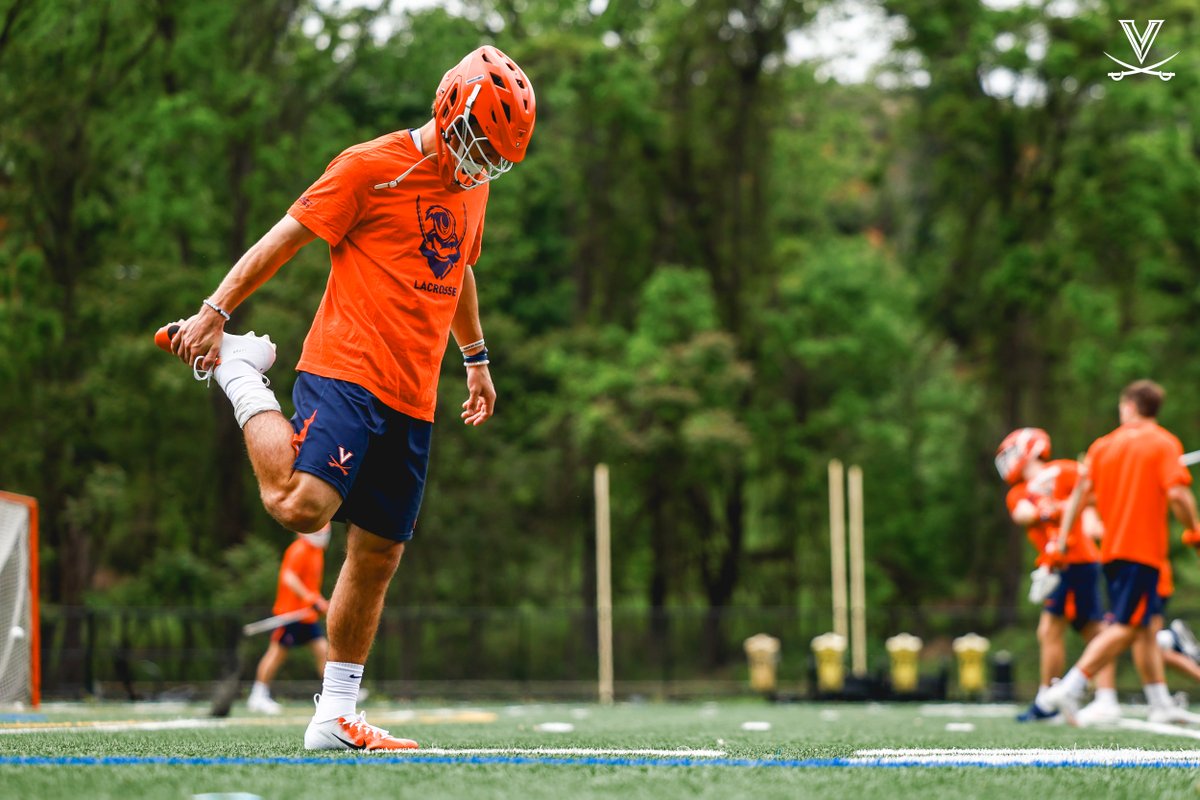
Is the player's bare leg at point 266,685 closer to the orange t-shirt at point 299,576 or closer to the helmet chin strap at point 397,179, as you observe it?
the orange t-shirt at point 299,576

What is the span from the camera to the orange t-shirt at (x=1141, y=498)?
865cm

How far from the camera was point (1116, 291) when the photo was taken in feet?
95.4

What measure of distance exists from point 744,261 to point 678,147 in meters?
2.63

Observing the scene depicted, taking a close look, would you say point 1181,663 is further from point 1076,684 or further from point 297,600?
point 297,600

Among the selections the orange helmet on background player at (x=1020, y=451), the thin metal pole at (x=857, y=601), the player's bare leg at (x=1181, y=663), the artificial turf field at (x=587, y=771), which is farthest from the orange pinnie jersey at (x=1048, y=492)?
the thin metal pole at (x=857, y=601)

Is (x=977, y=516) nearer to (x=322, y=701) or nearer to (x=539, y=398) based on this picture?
(x=539, y=398)

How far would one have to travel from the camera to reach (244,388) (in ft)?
15.8

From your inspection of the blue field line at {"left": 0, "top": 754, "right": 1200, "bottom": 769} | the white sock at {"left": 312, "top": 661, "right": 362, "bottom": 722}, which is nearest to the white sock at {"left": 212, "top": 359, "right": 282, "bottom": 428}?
the white sock at {"left": 312, "top": 661, "right": 362, "bottom": 722}

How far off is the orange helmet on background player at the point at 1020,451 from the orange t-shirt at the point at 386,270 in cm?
620

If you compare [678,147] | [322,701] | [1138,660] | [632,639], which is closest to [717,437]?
[632,639]

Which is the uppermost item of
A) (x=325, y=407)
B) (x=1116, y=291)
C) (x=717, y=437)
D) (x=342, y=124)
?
(x=342, y=124)

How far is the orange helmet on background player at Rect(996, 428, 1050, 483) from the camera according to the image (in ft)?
33.6

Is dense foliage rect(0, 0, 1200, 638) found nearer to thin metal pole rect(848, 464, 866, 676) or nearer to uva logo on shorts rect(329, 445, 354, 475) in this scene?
thin metal pole rect(848, 464, 866, 676)

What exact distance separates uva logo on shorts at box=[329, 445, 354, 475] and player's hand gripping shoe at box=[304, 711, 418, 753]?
0.82 metres
